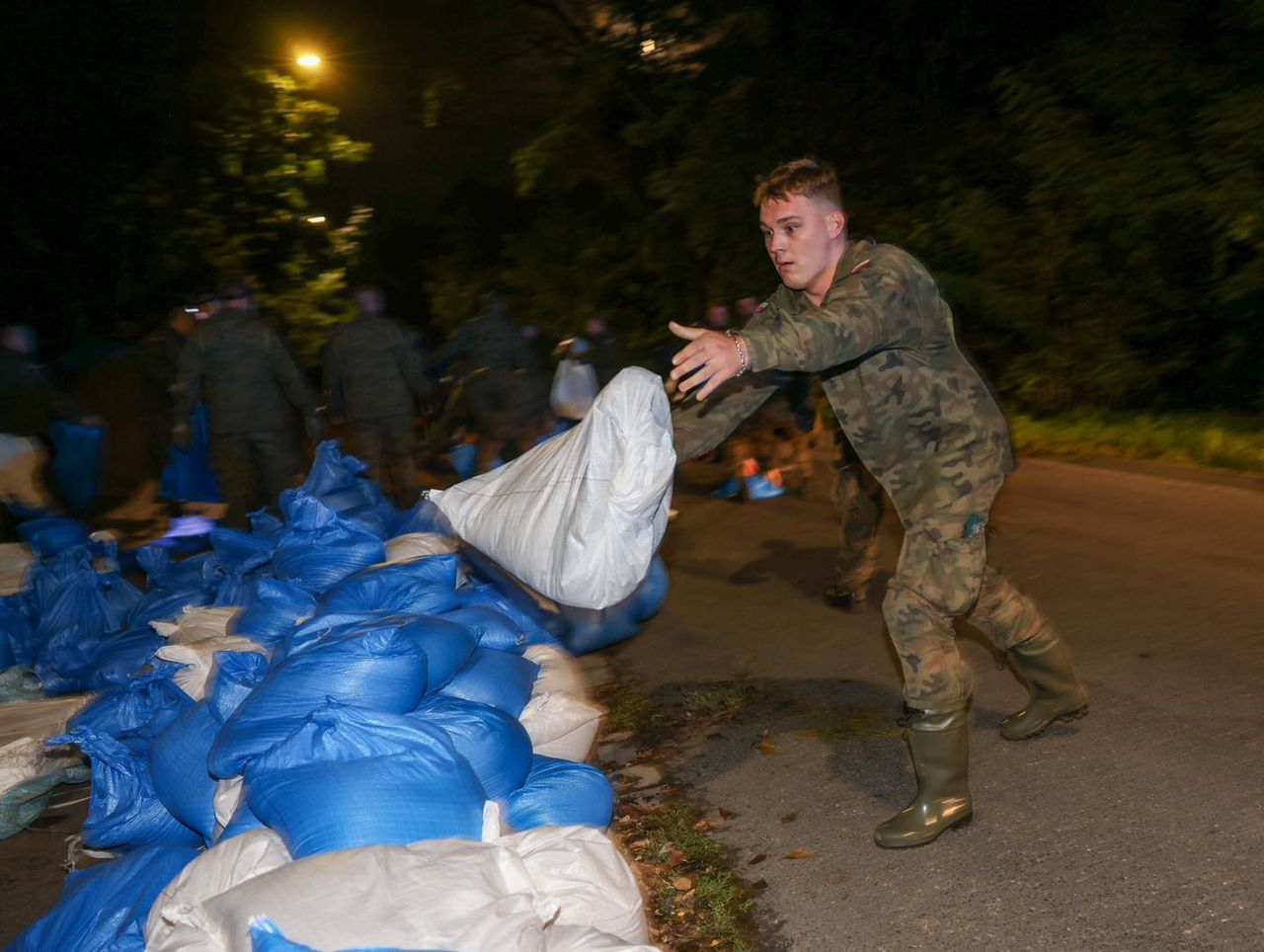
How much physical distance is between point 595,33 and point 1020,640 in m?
16.5

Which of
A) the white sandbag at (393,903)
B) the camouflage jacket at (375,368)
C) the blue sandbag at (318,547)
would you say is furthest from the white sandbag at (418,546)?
the camouflage jacket at (375,368)

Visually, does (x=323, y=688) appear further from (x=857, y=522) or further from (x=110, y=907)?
(x=857, y=522)

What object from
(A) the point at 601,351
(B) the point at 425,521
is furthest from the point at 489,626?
(A) the point at 601,351

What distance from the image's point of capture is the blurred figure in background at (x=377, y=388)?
356 inches

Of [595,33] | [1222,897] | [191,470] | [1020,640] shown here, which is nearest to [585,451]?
[1020,640]

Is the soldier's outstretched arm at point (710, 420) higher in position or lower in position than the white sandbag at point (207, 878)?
higher

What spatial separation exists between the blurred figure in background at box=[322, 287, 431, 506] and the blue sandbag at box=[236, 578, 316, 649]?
4.66 meters

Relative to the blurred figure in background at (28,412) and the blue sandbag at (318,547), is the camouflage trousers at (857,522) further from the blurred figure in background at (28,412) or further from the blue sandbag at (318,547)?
the blurred figure in background at (28,412)

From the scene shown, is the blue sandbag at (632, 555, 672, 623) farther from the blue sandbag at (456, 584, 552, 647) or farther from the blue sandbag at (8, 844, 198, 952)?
the blue sandbag at (8, 844, 198, 952)

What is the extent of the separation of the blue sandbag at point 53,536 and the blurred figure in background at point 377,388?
2776mm

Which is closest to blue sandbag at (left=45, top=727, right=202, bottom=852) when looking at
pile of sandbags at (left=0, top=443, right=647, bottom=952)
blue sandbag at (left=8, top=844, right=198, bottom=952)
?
pile of sandbags at (left=0, top=443, right=647, bottom=952)

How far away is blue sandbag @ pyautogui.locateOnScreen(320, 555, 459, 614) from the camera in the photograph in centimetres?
408

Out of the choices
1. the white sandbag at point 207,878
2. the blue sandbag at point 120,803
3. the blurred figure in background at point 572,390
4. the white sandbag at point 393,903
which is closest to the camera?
the white sandbag at point 393,903

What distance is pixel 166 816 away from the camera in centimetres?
375
